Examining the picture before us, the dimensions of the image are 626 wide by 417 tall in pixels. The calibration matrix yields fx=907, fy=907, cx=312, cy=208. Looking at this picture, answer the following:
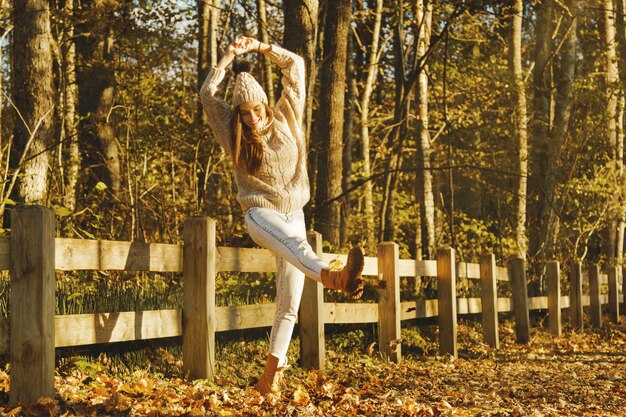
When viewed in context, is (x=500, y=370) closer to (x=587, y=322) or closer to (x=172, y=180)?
(x=172, y=180)

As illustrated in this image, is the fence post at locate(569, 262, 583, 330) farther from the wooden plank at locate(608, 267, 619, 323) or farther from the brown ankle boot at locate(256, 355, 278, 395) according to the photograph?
the brown ankle boot at locate(256, 355, 278, 395)

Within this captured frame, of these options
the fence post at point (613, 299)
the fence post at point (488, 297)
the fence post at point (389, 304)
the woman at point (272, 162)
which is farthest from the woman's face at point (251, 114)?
the fence post at point (613, 299)

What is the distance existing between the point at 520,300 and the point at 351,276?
8.15 m

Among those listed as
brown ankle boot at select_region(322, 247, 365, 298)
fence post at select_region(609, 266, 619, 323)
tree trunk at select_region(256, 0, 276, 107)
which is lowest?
fence post at select_region(609, 266, 619, 323)

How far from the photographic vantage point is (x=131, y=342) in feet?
23.0

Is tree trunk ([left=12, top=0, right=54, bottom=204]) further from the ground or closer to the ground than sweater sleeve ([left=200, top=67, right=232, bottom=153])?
further from the ground

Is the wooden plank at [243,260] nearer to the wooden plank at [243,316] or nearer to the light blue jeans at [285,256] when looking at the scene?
the wooden plank at [243,316]

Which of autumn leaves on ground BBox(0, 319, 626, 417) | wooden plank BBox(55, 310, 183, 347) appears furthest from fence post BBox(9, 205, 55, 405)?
wooden plank BBox(55, 310, 183, 347)

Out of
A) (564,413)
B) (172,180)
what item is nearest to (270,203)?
(564,413)

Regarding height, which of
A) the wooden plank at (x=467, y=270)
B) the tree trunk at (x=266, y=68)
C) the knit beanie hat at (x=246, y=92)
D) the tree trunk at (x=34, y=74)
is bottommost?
the wooden plank at (x=467, y=270)

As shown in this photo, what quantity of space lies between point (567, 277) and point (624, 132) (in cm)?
468

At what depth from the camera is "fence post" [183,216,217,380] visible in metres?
6.64

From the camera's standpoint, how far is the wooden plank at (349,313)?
8.43 meters

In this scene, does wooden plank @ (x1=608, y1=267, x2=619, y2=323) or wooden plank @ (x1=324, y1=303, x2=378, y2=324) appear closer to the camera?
wooden plank @ (x1=324, y1=303, x2=378, y2=324)
